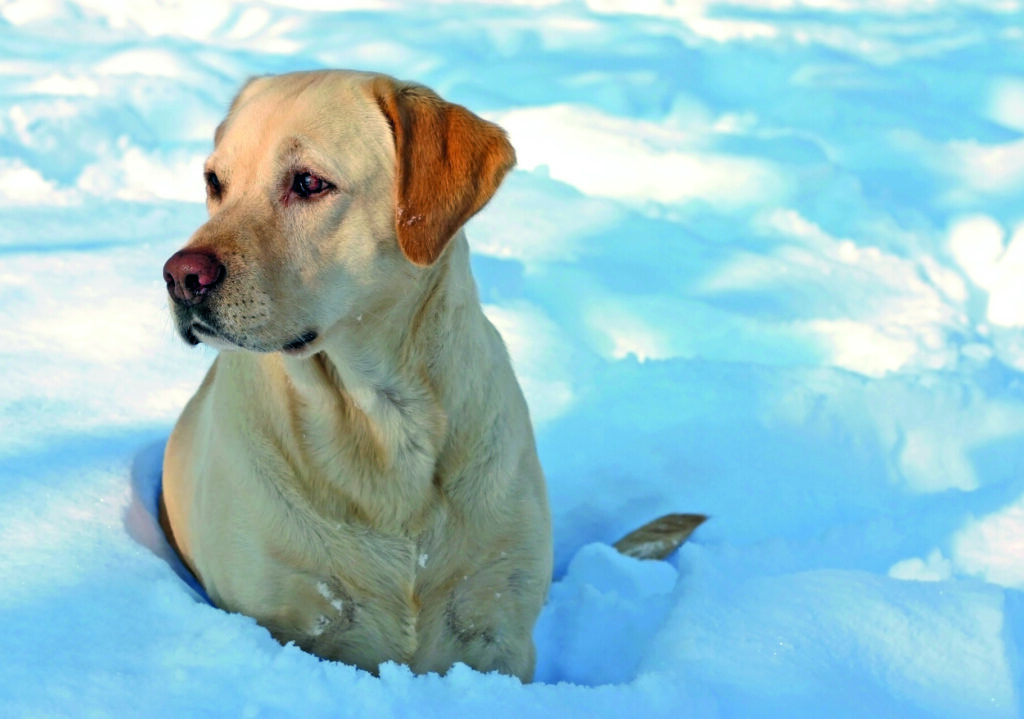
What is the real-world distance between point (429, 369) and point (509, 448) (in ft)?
0.95

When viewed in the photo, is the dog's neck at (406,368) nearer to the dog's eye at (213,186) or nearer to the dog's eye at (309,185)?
the dog's eye at (309,185)

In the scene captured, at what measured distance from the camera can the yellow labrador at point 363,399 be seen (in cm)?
226

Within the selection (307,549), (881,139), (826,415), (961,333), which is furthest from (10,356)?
(881,139)

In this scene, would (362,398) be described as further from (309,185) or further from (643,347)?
(643,347)

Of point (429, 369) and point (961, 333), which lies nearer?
point (429, 369)

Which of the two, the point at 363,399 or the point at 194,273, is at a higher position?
the point at 194,273

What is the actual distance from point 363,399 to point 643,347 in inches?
96.5

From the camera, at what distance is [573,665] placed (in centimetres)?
296

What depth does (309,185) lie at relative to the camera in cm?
227

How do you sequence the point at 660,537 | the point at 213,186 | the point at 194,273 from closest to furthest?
the point at 194,273, the point at 213,186, the point at 660,537

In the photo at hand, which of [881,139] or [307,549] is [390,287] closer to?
[307,549]

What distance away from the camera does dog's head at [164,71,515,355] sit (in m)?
2.15

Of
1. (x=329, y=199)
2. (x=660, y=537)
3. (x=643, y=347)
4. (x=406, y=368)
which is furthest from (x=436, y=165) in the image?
(x=643, y=347)

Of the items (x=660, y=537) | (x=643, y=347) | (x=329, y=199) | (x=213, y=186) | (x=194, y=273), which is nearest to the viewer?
(x=194, y=273)
